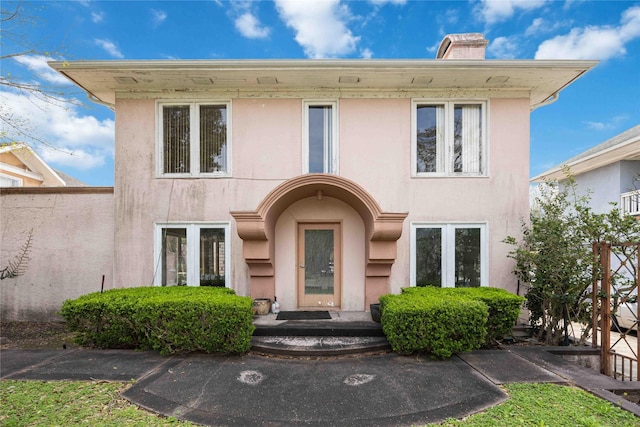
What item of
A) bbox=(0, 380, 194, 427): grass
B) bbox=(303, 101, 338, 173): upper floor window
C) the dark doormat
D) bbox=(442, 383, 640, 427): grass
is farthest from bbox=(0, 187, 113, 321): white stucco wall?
bbox=(442, 383, 640, 427): grass

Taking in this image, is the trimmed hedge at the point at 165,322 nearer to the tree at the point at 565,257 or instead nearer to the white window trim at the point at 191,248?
the white window trim at the point at 191,248

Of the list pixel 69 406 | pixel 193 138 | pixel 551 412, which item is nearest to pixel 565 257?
pixel 551 412

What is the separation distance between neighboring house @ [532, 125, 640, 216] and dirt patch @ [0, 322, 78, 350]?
13.0 meters

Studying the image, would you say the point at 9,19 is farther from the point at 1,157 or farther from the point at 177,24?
the point at 1,157

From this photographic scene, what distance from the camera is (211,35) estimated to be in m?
9.95

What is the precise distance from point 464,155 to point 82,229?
9557 mm

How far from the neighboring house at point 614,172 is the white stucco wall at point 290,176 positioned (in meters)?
3.21

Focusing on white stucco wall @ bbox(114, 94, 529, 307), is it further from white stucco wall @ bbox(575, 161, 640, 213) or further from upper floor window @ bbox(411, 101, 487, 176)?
white stucco wall @ bbox(575, 161, 640, 213)

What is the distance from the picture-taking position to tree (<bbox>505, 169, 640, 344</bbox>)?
5.68m

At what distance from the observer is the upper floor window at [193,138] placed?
298 inches

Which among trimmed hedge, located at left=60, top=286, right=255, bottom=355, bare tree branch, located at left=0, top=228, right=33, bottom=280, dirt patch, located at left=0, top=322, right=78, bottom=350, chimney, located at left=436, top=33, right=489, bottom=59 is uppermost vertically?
chimney, located at left=436, top=33, right=489, bottom=59

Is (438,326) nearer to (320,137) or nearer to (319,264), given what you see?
(319,264)

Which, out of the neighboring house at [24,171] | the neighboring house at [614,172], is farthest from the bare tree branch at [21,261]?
the neighboring house at [614,172]

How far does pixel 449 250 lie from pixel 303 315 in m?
3.77
